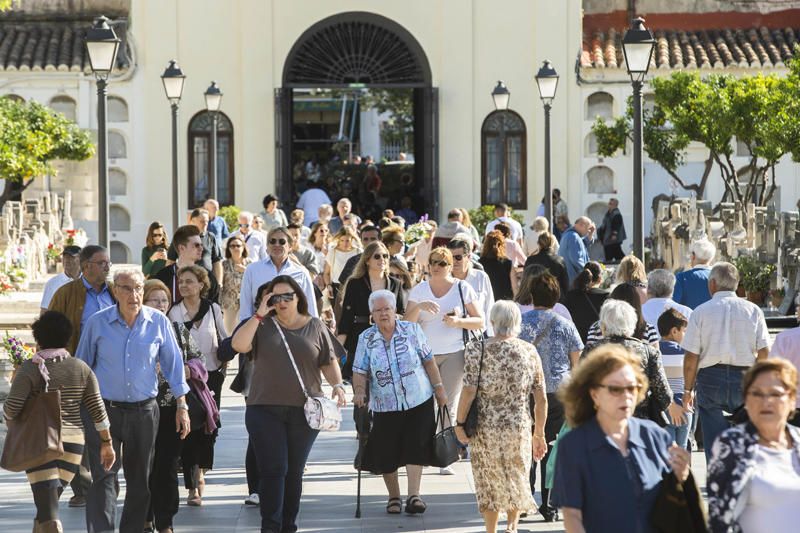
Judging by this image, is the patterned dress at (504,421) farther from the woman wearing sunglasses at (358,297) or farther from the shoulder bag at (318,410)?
the woman wearing sunglasses at (358,297)

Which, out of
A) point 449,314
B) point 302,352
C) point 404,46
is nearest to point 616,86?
point 404,46

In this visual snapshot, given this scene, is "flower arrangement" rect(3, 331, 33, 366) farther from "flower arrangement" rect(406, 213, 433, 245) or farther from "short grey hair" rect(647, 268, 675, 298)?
"flower arrangement" rect(406, 213, 433, 245)

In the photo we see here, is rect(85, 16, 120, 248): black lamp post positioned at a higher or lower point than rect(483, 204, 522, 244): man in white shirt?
higher

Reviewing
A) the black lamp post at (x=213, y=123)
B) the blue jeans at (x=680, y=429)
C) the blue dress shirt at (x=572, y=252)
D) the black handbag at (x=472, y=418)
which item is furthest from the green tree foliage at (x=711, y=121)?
the black handbag at (x=472, y=418)

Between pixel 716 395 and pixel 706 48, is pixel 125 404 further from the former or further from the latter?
pixel 706 48

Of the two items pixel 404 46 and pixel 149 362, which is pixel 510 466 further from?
pixel 404 46

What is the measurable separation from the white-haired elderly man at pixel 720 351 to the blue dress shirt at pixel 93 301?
3.76 metres

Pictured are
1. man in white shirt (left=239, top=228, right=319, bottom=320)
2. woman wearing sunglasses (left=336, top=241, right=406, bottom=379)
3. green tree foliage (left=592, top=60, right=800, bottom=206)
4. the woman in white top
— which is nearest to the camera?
the woman in white top

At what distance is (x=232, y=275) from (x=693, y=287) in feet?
19.8

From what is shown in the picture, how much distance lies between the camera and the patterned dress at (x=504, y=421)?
9.77 meters

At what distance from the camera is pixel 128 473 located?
30.8 feet

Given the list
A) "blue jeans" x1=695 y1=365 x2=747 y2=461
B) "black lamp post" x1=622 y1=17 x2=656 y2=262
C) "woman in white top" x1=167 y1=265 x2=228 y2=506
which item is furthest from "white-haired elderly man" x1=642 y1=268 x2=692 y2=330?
"black lamp post" x1=622 y1=17 x2=656 y2=262

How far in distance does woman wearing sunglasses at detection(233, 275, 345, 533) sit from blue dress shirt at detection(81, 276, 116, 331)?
4.49ft

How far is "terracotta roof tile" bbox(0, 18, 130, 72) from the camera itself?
3309cm
